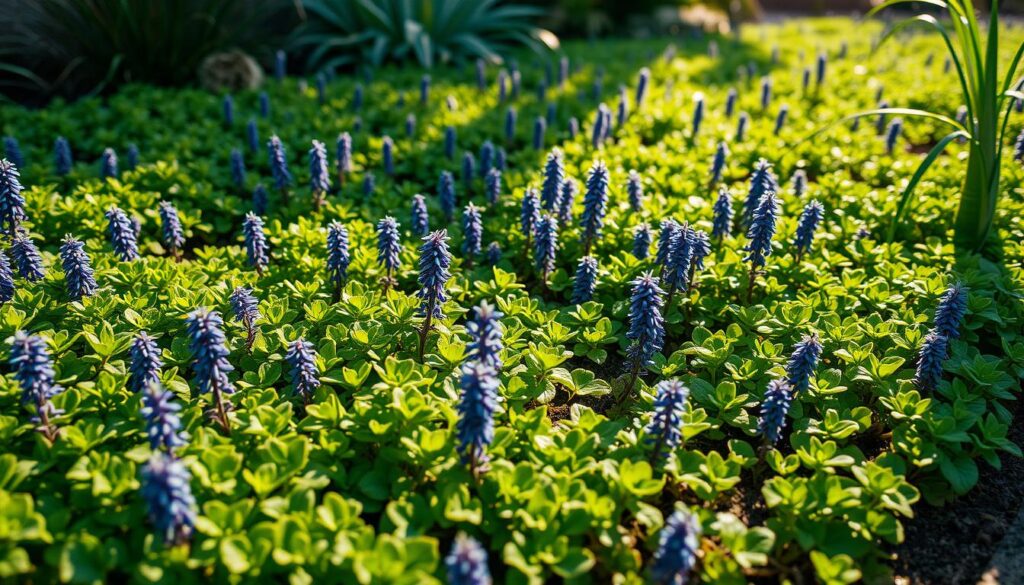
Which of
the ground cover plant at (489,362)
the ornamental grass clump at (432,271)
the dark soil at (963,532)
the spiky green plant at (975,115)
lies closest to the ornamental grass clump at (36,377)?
the ground cover plant at (489,362)

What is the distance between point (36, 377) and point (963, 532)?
12.2ft

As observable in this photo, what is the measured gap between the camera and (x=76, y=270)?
369 cm

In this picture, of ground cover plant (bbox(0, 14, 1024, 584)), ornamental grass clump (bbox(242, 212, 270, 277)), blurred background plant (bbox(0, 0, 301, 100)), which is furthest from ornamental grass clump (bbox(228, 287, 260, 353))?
blurred background plant (bbox(0, 0, 301, 100))

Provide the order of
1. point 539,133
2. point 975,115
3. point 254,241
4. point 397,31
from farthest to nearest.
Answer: point 397,31 → point 539,133 → point 975,115 → point 254,241

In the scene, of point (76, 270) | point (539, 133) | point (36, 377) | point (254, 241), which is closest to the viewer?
point (36, 377)

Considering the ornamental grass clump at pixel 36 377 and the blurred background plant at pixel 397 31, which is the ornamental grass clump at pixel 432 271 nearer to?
the ornamental grass clump at pixel 36 377

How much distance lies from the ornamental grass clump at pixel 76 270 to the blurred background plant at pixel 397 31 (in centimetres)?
600

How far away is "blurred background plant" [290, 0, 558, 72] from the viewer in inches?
367

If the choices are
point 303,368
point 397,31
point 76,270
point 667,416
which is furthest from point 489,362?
point 397,31

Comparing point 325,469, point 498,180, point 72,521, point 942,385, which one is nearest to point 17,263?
point 72,521

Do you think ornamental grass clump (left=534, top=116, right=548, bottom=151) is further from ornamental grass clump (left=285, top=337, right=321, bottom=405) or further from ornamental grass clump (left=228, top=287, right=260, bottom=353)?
ornamental grass clump (left=285, top=337, right=321, bottom=405)

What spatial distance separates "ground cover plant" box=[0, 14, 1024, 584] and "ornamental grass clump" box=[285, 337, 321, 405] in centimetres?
1

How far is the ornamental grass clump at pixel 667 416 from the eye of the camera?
2873mm

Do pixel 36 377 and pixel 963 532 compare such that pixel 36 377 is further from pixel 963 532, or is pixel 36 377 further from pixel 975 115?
pixel 975 115
